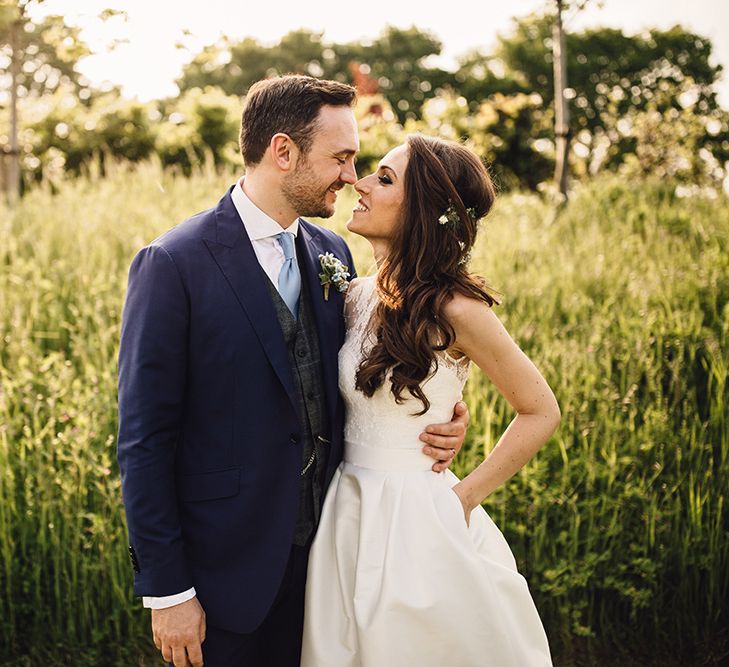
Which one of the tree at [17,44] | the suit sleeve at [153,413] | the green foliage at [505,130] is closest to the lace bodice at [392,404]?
the suit sleeve at [153,413]

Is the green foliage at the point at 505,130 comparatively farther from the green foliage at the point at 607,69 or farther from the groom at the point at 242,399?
the groom at the point at 242,399

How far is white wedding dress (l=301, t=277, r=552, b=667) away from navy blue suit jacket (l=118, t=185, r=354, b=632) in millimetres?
244

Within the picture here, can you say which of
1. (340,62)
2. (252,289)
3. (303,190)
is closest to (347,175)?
(303,190)

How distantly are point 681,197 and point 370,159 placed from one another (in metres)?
4.08

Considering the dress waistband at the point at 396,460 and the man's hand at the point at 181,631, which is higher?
the dress waistband at the point at 396,460

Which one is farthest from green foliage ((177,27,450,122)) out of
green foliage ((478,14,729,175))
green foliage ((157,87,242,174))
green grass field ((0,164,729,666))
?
green grass field ((0,164,729,666))

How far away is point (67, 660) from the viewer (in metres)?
3.23

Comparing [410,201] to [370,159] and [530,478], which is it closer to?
[530,478]

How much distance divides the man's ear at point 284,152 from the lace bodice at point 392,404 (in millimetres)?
621

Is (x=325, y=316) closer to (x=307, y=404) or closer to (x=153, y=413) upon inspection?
(x=307, y=404)

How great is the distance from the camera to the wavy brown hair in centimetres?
244

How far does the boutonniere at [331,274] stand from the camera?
2551 mm

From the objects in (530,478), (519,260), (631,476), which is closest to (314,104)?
(530,478)

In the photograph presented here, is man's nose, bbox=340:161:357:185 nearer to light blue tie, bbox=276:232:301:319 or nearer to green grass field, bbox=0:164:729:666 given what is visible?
light blue tie, bbox=276:232:301:319
